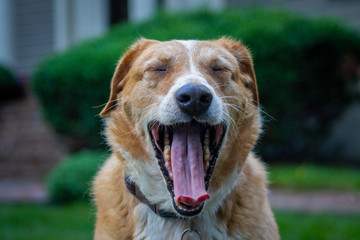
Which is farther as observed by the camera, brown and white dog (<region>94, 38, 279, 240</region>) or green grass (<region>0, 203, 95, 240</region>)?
green grass (<region>0, 203, 95, 240</region>)

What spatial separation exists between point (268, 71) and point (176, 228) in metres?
5.27

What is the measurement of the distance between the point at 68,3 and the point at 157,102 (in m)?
10.4

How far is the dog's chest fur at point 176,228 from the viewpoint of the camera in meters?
3.05

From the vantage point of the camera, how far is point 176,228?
3.06 meters

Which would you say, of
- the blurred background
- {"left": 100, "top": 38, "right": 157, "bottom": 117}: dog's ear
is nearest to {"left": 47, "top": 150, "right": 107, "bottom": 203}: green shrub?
the blurred background

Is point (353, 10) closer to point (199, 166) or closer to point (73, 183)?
point (73, 183)

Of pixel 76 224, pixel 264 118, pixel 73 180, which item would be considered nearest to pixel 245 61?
pixel 76 224

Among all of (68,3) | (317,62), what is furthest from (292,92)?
(68,3)

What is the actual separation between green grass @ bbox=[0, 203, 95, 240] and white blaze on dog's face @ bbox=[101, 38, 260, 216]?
7.79ft

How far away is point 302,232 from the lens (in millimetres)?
5293

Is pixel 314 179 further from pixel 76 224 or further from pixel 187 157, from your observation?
pixel 187 157

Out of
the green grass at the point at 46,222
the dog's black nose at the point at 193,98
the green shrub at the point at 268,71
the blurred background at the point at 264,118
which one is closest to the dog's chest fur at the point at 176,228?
the dog's black nose at the point at 193,98

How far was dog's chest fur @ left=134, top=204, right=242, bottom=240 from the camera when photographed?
3.05 meters

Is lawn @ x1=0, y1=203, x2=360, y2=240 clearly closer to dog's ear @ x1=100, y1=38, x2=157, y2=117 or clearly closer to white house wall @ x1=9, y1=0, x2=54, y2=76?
dog's ear @ x1=100, y1=38, x2=157, y2=117
